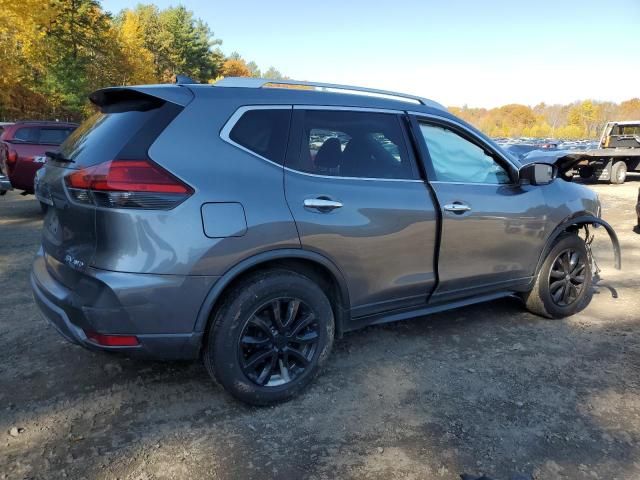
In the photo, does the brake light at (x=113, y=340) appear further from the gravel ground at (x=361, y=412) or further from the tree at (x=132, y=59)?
the tree at (x=132, y=59)

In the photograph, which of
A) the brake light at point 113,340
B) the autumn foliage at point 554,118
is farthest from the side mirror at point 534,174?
the autumn foliage at point 554,118

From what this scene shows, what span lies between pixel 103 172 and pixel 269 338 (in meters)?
1.22

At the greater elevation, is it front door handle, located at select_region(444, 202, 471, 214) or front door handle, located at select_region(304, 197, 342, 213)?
front door handle, located at select_region(304, 197, 342, 213)

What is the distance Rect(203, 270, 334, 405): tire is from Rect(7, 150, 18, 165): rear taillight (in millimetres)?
7882

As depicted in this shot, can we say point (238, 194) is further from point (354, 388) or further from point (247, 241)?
point (354, 388)

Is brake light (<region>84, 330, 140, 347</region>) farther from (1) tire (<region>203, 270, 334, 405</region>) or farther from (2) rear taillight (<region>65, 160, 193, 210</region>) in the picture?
(2) rear taillight (<region>65, 160, 193, 210</region>)

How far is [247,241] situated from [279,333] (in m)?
0.59

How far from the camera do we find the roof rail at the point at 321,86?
2900 mm

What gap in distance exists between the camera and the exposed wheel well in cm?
266

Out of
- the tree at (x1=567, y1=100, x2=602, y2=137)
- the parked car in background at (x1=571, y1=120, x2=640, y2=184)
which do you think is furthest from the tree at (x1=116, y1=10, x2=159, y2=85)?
the tree at (x1=567, y1=100, x2=602, y2=137)

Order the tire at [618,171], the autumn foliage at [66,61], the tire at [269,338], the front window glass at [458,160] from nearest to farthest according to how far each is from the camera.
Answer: the tire at [269,338] < the front window glass at [458,160] < the tire at [618,171] < the autumn foliage at [66,61]

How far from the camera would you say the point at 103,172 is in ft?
7.91

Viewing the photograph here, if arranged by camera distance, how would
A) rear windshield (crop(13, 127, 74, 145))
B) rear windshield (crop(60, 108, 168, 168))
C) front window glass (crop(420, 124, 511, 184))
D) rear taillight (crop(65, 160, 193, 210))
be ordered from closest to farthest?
1. rear taillight (crop(65, 160, 193, 210))
2. rear windshield (crop(60, 108, 168, 168))
3. front window glass (crop(420, 124, 511, 184))
4. rear windshield (crop(13, 127, 74, 145))

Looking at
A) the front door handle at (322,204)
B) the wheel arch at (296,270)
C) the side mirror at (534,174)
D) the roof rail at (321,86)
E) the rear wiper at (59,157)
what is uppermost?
the roof rail at (321,86)
